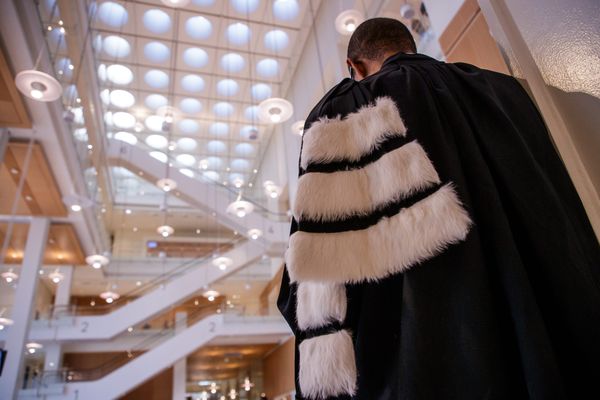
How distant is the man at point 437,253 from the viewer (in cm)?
66

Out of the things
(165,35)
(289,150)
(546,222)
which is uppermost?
(165,35)

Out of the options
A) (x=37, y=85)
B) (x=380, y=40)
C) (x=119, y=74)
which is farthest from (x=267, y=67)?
(x=380, y=40)

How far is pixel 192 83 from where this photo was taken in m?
15.3

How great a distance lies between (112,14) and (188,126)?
5950mm

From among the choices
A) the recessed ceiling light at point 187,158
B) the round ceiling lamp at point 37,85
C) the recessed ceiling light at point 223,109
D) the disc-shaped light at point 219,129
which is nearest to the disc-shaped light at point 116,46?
the recessed ceiling light at point 223,109

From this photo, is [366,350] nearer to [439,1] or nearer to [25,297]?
[439,1]

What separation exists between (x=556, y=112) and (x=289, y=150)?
1480 centimetres

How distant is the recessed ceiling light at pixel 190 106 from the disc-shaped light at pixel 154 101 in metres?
0.64

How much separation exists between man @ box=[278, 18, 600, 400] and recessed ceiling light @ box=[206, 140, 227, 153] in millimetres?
18318

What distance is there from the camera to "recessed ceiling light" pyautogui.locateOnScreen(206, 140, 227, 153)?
18766 millimetres

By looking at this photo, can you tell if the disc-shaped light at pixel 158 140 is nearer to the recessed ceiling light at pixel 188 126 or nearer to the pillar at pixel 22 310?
the recessed ceiling light at pixel 188 126

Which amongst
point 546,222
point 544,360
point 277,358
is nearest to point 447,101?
point 546,222

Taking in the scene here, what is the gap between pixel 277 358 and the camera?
17.6 m

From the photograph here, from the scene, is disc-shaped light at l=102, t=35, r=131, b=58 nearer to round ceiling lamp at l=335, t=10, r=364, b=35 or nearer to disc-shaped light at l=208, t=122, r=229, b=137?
disc-shaped light at l=208, t=122, r=229, b=137
